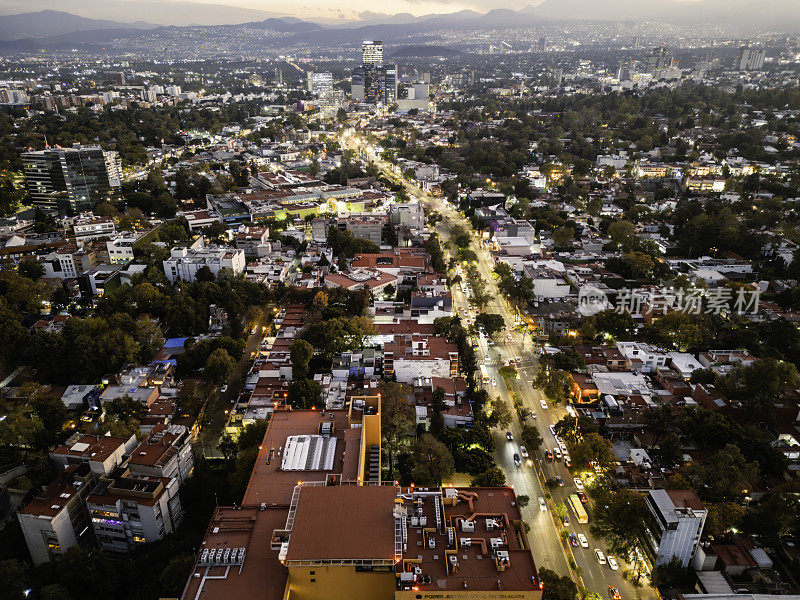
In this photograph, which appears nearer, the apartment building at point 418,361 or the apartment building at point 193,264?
the apartment building at point 418,361

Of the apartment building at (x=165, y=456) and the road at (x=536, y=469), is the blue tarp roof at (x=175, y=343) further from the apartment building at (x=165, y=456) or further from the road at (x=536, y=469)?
the road at (x=536, y=469)

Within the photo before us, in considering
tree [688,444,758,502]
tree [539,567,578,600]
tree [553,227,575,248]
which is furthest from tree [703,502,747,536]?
tree [553,227,575,248]

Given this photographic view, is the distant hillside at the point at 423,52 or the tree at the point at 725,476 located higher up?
the distant hillside at the point at 423,52

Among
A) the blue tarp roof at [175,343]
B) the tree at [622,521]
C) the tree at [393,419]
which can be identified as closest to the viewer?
the tree at [622,521]

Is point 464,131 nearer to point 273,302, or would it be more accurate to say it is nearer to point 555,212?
point 555,212

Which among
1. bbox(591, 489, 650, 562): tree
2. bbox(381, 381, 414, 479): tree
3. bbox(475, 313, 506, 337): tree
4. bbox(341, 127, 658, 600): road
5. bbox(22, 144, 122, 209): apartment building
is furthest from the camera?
bbox(22, 144, 122, 209): apartment building

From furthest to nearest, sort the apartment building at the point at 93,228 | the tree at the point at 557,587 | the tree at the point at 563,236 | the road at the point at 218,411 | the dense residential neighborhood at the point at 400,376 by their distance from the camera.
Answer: the tree at the point at 563,236 < the apartment building at the point at 93,228 < the road at the point at 218,411 < the dense residential neighborhood at the point at 400,376 < the tree at the point at 557,587

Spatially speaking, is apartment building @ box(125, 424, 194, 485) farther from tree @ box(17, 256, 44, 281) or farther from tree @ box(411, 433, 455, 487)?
tree @ box(17, 256, 44, 281)

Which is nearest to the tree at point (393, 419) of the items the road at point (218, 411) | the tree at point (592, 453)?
the tree at point (592, 453)
